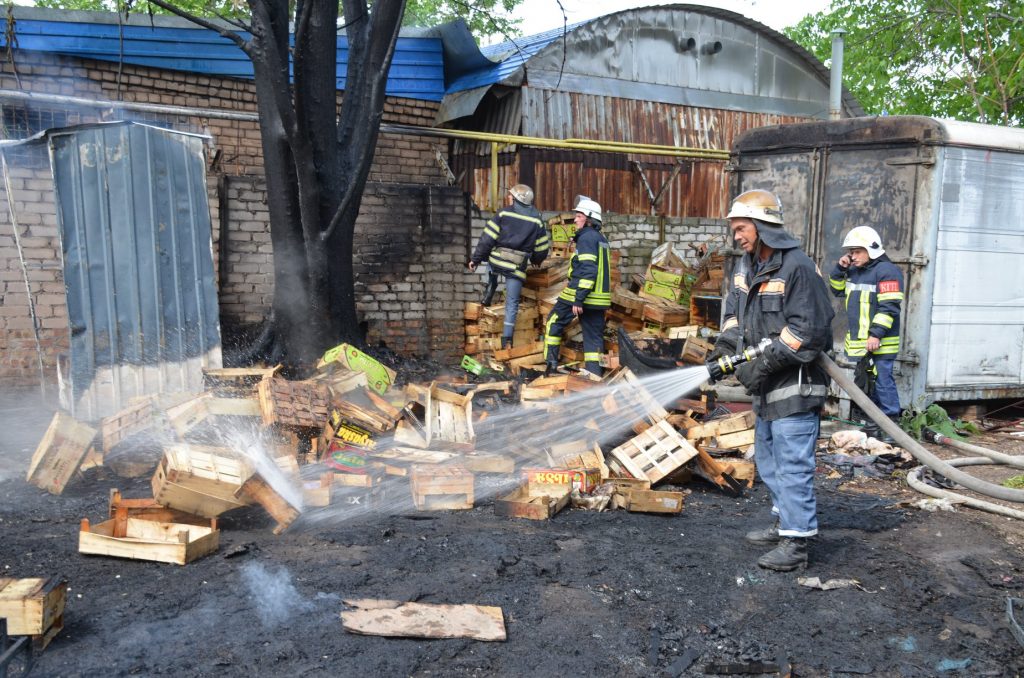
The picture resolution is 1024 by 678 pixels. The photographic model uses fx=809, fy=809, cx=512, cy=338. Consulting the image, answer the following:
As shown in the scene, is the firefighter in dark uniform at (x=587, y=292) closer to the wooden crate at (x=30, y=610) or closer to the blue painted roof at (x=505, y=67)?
the blue painted roof at (x=505, y=67)

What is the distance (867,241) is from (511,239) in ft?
13.4

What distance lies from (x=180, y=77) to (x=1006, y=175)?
10.6 m

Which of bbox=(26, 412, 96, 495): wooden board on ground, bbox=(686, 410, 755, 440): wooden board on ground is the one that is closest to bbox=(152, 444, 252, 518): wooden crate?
bbox=(26, 412, 96, 495): wooden board on ground

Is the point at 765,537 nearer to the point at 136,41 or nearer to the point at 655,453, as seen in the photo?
the point at 655,453

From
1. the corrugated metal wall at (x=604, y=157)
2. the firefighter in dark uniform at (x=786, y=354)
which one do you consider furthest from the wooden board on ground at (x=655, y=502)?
the corrugated metal wall at (x=604, y=157)

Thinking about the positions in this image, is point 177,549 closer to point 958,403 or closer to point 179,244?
point 179,244

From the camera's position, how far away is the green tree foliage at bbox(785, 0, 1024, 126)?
14750mm

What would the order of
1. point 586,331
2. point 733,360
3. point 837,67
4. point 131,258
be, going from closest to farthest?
point 733,360 < point 131,258 < point 586,331 < point 837,67

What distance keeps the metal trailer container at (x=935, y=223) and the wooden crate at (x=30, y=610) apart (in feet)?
25.6

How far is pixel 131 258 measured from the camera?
7117 mm

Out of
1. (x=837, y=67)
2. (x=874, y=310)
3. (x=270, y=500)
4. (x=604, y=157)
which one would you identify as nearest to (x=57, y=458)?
(x=270, y=500)

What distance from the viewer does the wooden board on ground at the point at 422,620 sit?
3779mm

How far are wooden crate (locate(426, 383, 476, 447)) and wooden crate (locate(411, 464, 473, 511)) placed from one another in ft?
2.82

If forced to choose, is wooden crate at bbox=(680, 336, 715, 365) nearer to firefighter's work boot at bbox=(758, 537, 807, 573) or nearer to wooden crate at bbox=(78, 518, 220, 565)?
firefighter's work boot at bbox=(758, 537, 807, 573)
